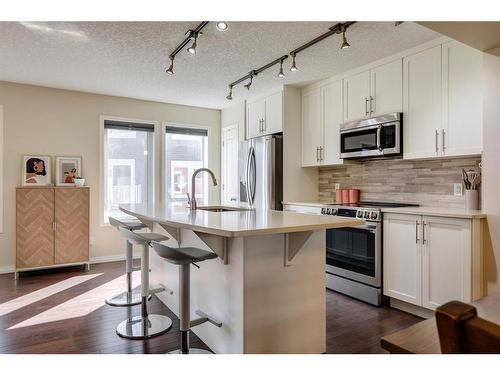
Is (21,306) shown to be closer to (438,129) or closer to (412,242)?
(412,242)

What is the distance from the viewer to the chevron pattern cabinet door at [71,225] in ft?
14.2

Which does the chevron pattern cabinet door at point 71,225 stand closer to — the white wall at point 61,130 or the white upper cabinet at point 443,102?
the white wall at point 61,130

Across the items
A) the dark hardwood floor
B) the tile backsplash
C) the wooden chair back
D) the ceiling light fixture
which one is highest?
the ceiling light fixture

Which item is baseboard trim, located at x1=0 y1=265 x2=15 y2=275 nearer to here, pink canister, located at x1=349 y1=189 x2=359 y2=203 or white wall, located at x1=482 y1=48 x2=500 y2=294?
pink canister, located at x1=349 y1=189 x2=359 y2=203

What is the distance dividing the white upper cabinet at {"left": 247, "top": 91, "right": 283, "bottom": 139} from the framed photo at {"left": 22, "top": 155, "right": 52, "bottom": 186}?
277 centimetres

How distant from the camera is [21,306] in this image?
125 inches

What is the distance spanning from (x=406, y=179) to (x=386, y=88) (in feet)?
3.12

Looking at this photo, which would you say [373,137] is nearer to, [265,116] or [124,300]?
[265,116]

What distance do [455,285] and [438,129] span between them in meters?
1.31

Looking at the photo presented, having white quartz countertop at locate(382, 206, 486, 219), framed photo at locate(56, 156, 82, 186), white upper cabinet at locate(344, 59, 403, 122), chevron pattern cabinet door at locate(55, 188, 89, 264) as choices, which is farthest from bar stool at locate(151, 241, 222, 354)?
framed photo at locate(56, 156, 82, 186)

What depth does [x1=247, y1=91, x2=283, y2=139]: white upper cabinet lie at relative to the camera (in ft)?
14.7

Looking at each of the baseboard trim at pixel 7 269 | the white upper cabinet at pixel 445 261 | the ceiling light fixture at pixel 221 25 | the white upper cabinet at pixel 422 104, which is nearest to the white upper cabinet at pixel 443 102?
the white upper cabinet at pixel 422 104
